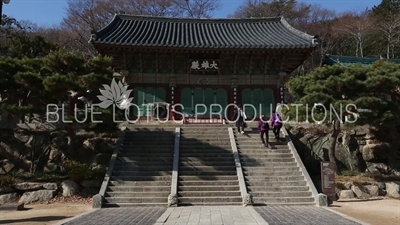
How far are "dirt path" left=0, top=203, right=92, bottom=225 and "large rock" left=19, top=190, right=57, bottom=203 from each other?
0.44 m

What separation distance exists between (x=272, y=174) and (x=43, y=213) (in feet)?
27.0

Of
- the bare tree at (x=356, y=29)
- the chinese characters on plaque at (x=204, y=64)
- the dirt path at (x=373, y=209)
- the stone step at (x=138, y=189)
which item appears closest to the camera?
the dirt path at (x=373, y=209)

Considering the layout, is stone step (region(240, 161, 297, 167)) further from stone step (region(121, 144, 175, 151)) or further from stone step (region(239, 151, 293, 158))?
stone step (region(121, 144, 175, 151))

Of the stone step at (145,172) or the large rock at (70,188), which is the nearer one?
the large rock at (70,188)

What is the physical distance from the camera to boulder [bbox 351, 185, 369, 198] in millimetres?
13922

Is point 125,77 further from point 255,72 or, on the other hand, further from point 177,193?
point 177,193

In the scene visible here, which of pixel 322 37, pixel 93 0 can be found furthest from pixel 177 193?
pixel 322 37

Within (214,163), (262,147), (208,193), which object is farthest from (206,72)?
(208,193)

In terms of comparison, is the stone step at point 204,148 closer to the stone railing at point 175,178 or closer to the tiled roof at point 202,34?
the stone railing at point 175,178

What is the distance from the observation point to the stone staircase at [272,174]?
12.6 m

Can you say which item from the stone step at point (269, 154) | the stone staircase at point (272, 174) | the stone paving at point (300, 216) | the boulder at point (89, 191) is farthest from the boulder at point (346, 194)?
the boulder at point (89, 191)

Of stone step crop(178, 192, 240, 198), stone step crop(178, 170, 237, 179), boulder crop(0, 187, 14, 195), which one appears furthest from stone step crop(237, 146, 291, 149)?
boulder crop(0, 187, 14, 195)

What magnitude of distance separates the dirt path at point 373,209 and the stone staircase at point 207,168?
3553mm

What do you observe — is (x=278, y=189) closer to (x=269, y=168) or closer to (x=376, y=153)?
(x=269, y=168)
